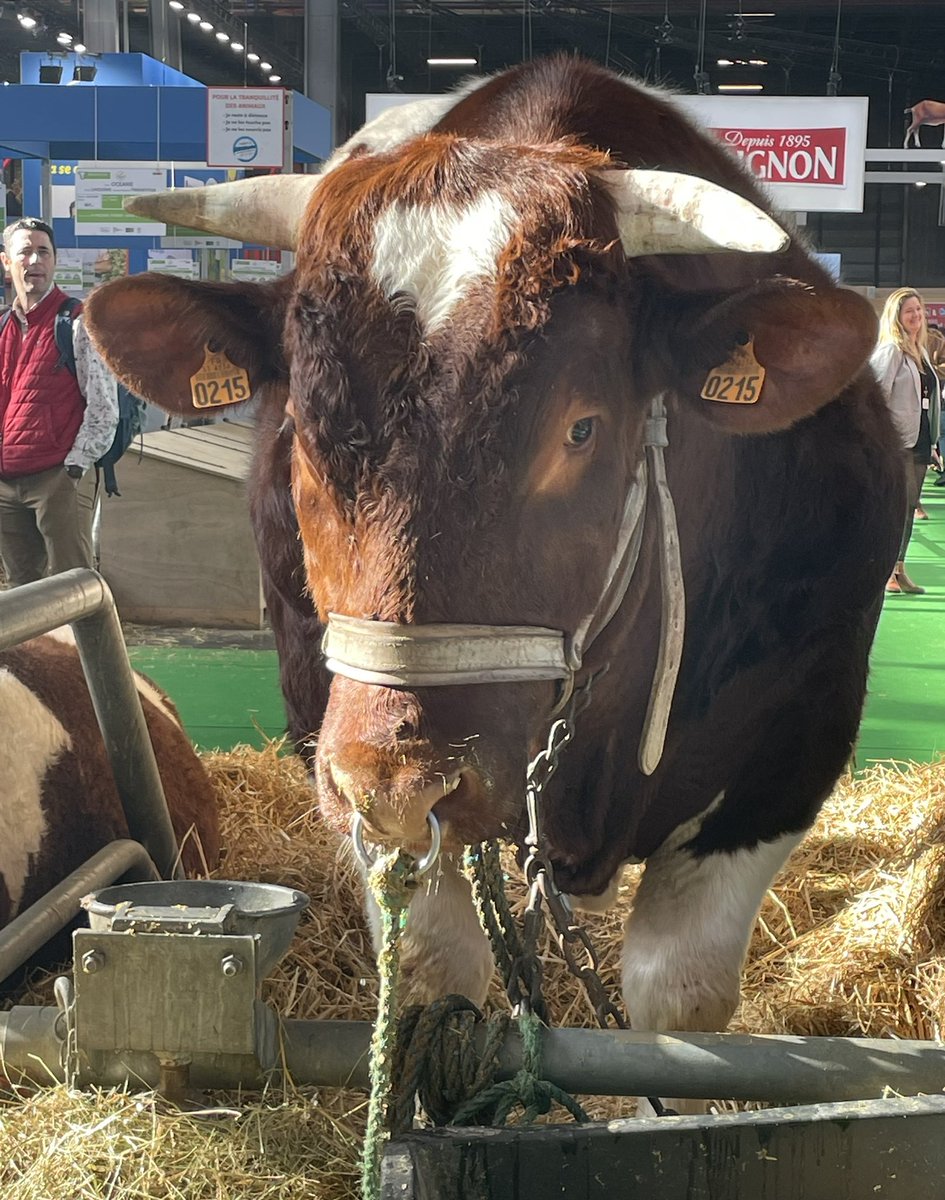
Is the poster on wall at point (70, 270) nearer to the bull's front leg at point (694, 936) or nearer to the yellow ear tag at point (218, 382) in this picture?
the yellow ear tag at point (218, 382)

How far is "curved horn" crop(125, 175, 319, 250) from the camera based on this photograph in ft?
7.39

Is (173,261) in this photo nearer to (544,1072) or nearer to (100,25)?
(100,25)

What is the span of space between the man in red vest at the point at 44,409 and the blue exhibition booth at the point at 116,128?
5488 mm

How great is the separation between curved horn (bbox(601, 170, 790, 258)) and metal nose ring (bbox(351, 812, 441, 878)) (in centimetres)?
86

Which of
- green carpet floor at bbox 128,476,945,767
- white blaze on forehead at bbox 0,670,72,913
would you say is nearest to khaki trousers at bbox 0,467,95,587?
green carpet floor at bbox 128,476,945,767

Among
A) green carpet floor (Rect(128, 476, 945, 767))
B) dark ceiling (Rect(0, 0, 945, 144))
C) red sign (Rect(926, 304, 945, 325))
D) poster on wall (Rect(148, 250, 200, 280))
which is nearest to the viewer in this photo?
green carpet floor (Rect(128, 476, 945, 767))

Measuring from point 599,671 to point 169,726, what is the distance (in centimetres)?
192

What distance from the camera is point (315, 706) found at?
2787 mm

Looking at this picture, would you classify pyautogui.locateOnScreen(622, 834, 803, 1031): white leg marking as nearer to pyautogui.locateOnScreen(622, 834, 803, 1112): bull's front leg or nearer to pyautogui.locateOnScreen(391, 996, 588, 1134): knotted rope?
pyautogui.locateOnScreen(622, 834, 803, 1112): bull's front leg

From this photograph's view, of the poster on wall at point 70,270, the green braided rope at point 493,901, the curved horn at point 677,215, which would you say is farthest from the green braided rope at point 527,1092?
the poster on wall at point 70,270

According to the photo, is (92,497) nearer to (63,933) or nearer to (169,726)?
(169,726)

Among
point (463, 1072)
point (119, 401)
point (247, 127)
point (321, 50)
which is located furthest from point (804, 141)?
point (463, 1072)

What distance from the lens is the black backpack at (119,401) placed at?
20.7 feet

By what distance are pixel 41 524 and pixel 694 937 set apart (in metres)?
4.69
